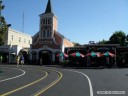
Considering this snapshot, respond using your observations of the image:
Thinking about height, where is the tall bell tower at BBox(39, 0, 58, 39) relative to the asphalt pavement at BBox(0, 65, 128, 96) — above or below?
above

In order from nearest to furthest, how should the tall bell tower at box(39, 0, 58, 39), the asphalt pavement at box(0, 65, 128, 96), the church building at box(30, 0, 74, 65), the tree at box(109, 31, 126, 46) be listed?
the asphalt pavement at box(0, 65, 128, 96), the church building at box(30, 0, 74, 65), the tall bell tower at box(39, 0, 58, 39), the tree at box(109, 31, 126, 46)

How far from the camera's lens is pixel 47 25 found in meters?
61.3

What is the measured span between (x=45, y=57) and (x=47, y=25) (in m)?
7.11

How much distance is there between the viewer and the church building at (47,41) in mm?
59500

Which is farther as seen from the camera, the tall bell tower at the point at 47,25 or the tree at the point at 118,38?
the tree at the point at 118,38

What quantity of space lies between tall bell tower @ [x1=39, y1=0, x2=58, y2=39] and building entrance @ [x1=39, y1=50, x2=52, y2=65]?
3366mm

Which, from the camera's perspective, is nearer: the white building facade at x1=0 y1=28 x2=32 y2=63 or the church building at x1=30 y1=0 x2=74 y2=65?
the church building at x1=30 y1=0 x2=74 y2=65

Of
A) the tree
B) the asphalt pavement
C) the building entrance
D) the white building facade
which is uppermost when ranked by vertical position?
the tree

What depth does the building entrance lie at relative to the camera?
59.6m

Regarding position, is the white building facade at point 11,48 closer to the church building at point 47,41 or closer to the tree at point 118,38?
the church building at point 47,41

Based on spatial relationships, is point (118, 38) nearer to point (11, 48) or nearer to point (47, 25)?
point (47, 25)

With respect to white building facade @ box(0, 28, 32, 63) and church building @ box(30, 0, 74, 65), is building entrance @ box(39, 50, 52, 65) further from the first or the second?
white building facade @ box(0, 28, 32, 63)

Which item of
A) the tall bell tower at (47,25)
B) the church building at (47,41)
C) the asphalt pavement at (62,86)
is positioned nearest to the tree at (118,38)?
the church building at (47,41)

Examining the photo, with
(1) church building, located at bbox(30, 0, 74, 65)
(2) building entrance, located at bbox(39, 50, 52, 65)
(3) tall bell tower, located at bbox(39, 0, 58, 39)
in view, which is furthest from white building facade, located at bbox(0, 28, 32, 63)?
(3) tall bell tower, located at bbox(39, 0, 58, 39)
